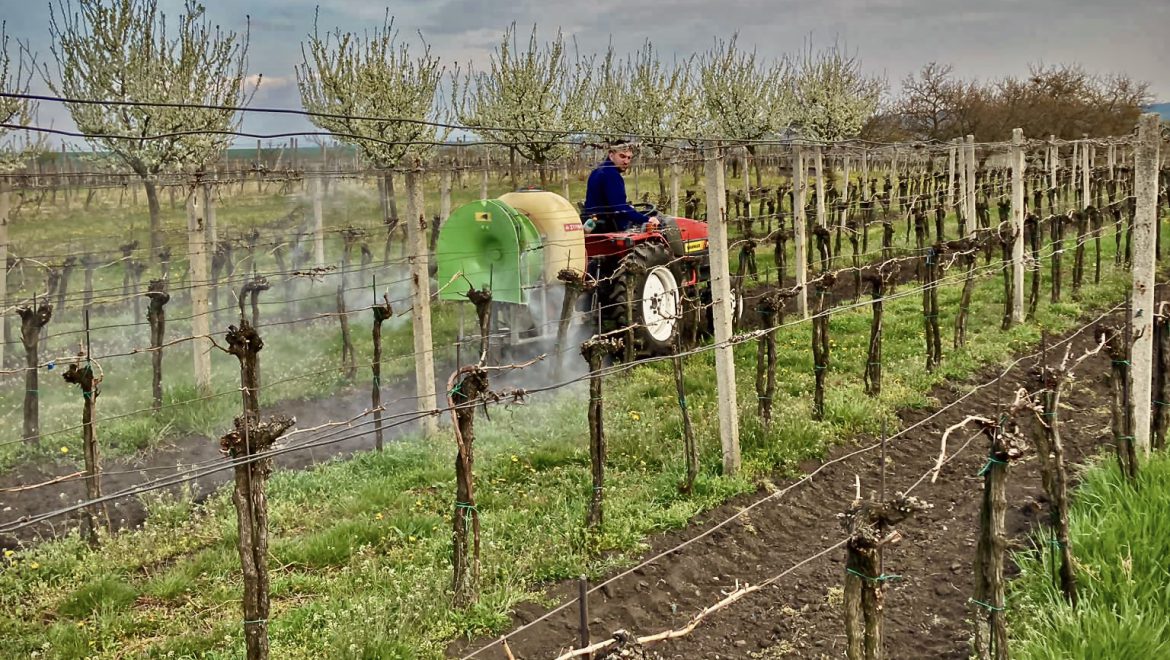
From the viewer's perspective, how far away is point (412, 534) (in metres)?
5.68

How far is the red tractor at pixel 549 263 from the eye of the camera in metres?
9.20

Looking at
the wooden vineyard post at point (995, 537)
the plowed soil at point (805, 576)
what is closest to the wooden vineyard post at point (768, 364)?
the plowed soil at point (805, 576)

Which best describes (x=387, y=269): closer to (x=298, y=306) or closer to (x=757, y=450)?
(x=298, y=306)

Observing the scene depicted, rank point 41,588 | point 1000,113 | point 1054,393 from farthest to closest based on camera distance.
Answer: point 1000,113
point 41,588
point 1054,393

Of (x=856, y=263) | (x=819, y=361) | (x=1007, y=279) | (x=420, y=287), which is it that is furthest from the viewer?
(x=856, y=263)

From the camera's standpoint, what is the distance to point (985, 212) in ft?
60.5

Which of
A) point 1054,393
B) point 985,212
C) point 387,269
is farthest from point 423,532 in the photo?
point 985,212

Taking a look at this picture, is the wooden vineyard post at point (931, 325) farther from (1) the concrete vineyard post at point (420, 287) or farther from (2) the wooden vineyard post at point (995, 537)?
(2) the wooden vineyard post at point (995, 537)

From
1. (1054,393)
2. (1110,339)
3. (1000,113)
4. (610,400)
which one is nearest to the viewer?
(1054,393)

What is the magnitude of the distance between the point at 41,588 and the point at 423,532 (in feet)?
7.11

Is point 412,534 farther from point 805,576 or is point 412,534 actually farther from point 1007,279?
point 1007,279

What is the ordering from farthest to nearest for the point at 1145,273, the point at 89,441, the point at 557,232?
the point at 557,232 < the point at 1145,273 < the point at 89,441

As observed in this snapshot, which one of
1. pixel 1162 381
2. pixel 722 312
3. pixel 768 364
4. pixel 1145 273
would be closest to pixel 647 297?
pixel 768 364

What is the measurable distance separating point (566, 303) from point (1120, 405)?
5.23 metres
